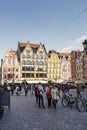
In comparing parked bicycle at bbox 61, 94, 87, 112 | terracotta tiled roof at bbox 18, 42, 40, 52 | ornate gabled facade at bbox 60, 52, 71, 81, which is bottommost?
parked bicycle at bbox 61, 94, 87, 112

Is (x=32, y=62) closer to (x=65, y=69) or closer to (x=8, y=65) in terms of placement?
(x=8, y=65)

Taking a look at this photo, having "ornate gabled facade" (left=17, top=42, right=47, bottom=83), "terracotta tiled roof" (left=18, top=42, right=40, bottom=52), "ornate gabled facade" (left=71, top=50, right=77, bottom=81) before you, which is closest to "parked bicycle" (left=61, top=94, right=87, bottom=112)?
"ornate gabled facade" (left=17, top=42, right=47, bottom=83)

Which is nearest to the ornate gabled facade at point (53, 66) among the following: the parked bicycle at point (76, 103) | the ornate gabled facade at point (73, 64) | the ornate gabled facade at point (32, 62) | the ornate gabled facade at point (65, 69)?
the ornate gabled facade at point (32, 62)

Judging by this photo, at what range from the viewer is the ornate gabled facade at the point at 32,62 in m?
111

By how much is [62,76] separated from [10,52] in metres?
21.9

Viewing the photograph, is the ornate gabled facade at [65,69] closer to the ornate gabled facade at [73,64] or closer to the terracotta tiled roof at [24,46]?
the ornate gabled facade at [73,64]

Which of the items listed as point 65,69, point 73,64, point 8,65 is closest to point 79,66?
point 73,64

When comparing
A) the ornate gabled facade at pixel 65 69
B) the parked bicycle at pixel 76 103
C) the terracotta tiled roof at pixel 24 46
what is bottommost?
the parked bicycle at pixel 76 103

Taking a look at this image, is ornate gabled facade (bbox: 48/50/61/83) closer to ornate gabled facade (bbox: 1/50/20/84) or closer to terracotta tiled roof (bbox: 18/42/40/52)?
terracotta tiled roof (bbox: 18/42/40/52)

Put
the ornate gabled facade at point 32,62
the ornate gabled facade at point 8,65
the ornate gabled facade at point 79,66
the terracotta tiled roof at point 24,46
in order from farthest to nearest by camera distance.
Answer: the terracotta tiled roof at point 24,46, the ornate gabled facade at point 32,62, the ornate gabled facade at point 8,65, the ornate gabled facade at point 79,66

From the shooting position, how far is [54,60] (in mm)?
115312

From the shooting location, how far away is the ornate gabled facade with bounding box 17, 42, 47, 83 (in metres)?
111

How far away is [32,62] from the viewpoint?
112750 mm

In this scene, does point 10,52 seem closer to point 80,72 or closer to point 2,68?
point 2,68
